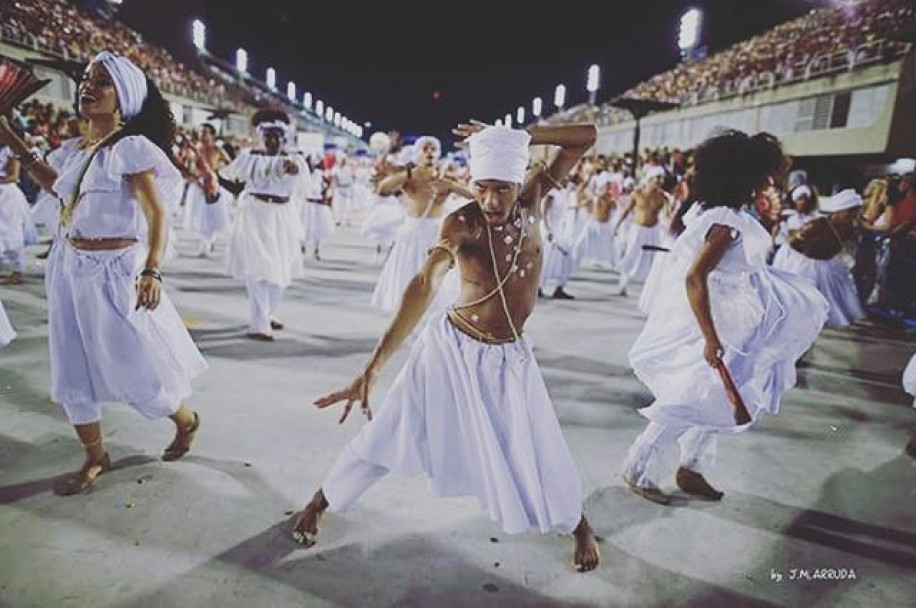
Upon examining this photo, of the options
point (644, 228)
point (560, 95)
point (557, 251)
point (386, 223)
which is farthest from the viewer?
point (560, 95)

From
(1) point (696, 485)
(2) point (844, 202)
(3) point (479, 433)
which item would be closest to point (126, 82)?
(3) point (479, 433)

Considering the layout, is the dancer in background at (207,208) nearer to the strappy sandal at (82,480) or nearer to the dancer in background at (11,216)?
the dancer in background at (11,216)

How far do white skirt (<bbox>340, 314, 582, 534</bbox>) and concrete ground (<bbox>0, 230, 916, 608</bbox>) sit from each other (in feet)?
1.30

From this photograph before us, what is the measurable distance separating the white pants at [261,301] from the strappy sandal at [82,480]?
9.31 ft

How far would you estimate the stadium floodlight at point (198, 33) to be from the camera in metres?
50.0

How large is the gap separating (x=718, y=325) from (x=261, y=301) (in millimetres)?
4290

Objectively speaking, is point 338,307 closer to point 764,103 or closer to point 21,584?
point 21,584

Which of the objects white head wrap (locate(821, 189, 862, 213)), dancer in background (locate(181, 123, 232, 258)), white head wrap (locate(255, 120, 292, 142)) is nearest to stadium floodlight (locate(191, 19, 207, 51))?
dancer in background (locate(181, 123, 232, 258))

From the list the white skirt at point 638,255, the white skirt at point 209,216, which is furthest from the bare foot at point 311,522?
the white skirt at point 209,216

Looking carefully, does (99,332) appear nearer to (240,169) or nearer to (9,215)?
(240,169)

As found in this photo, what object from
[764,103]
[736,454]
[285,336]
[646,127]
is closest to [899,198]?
[736,454]

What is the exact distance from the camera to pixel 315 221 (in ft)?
37.6

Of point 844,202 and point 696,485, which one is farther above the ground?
point 844,202

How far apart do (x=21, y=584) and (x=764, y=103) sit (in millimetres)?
27396
